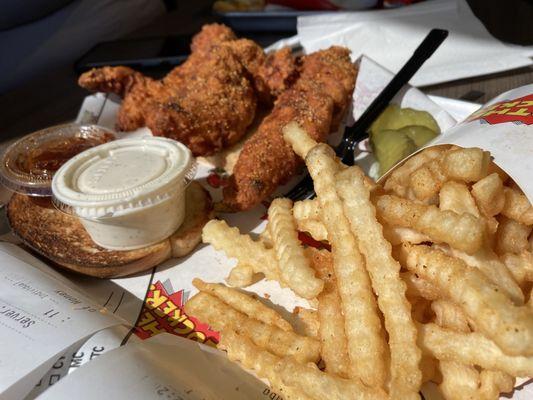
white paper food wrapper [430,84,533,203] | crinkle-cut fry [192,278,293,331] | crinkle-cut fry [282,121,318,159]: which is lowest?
crinkle-cut fry [192,278,293,331]

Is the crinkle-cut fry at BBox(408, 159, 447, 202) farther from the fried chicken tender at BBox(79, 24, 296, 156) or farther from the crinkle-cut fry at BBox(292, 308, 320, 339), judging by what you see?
the fried chicken tender at BBox(79, 24, 296, 156)

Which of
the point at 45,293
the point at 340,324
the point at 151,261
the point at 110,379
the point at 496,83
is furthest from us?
the point at 496,83

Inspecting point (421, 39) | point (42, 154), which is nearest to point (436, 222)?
point (42, 154)

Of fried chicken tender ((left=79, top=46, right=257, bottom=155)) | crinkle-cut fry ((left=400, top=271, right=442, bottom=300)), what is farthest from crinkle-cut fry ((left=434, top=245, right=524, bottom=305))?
fried chicken tender ((left=79, top=46, right=257, bottom=155))

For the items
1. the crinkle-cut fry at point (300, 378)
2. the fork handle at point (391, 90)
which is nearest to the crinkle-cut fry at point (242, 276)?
the crinkle-cut fry at point (300, 378)

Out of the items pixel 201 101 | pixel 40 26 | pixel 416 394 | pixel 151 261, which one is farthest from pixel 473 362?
pixel 40 26

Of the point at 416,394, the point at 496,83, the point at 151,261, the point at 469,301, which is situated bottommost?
the point at 496,83

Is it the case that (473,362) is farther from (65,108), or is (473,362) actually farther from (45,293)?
(65,108)
